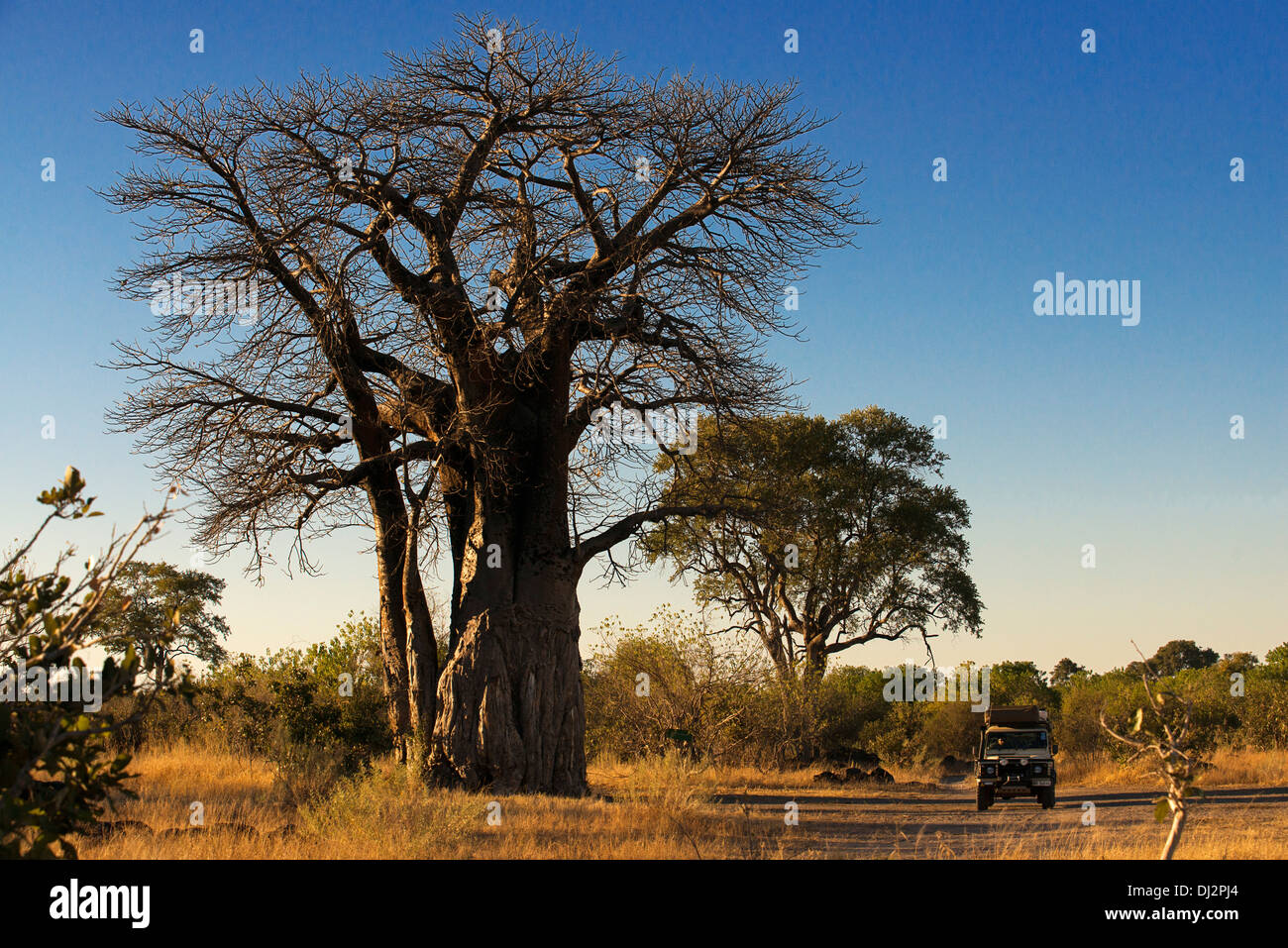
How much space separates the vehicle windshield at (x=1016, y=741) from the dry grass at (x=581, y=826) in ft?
3.04

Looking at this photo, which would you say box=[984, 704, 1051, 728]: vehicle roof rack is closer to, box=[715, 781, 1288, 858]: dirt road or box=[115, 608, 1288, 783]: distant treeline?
box=[715, 781, 1288, 858]: dirt road

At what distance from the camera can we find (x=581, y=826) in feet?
31.8

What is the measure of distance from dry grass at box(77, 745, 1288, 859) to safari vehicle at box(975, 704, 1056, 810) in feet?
1.20

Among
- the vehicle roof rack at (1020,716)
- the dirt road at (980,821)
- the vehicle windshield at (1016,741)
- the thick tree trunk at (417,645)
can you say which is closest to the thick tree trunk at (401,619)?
the thick tree trunk at (417,645)

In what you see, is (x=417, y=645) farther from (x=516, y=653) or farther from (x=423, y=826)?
(x=423, y=826)

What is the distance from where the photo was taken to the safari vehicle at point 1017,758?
15.5m

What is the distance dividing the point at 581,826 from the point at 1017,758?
347 inches

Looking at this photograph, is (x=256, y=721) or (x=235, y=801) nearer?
(x=235, y=801)

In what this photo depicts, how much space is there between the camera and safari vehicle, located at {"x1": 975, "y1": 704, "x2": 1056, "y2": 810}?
1552 cm

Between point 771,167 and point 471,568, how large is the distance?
6488 mm

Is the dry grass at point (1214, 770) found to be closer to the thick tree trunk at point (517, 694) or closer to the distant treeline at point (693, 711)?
the distant treeline at point (693, 711)
